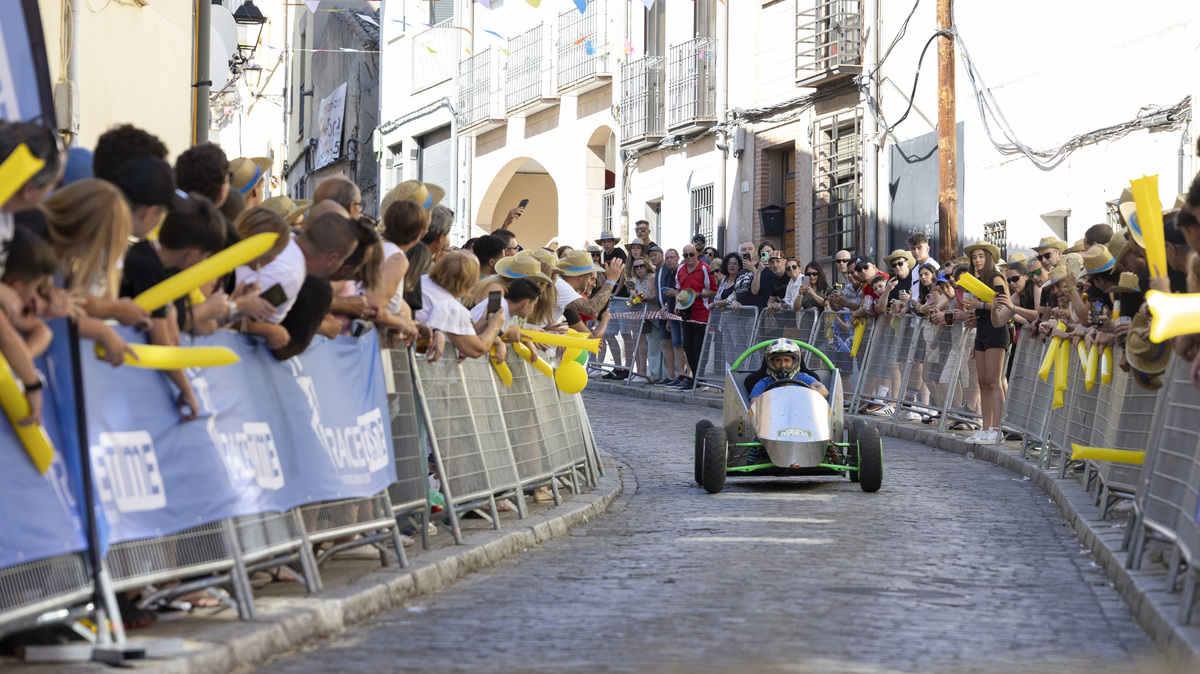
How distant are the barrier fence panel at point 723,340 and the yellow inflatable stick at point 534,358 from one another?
9.83 meters

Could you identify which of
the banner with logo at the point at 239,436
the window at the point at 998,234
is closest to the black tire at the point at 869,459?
the banner with logo at the point at 239,436

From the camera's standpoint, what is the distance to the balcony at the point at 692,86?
3069 cm

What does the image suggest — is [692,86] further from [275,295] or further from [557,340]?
[275,295]

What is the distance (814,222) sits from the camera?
90.9 ft

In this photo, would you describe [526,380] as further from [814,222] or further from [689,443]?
[814,222]

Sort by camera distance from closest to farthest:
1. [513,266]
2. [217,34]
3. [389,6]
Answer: [513,266] → [217,34] → [389,6]

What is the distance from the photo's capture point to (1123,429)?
10195mm

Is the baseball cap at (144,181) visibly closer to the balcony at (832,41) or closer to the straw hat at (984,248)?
the straw hat at (984,248)

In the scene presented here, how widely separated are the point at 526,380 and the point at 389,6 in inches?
1366

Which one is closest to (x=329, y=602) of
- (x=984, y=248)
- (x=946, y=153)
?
(x=984, y=248)

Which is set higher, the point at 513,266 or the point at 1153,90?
the point at 1153,90

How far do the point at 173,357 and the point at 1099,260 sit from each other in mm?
6555

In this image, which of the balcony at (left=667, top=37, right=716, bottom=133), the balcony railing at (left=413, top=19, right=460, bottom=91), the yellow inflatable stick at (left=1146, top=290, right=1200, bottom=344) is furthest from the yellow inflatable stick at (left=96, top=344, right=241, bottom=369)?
the balcony railing at (left=413, top=19, right=460, bottom=91)

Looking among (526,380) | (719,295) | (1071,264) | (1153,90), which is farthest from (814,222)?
(526,380)
